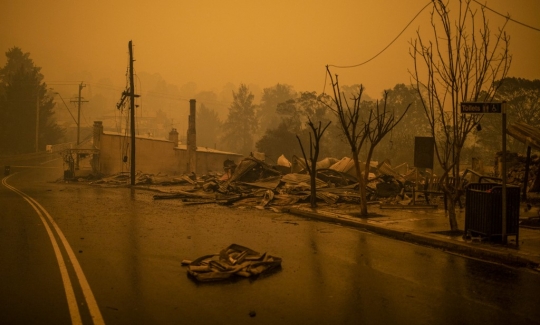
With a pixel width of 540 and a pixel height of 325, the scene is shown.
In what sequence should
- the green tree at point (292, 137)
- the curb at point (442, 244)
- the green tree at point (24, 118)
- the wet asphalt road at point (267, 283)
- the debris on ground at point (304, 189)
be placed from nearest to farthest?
the wet asphalt road at point (267, 283)
the curb at point (442, 244)
the debris on ground at point (304, 189)
the green tree at point (292, 137)
the green tree at point (24, 118)

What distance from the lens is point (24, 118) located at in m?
84.1

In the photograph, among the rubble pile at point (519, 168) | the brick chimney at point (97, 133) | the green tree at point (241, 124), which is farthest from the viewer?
the green tree at point (241, 124)

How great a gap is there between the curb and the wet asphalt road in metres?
Answer: 0.52

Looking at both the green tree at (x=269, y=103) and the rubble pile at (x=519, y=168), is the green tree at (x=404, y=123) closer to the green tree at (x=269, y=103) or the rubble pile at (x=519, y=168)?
the rubble pile at (x=519, y=168)

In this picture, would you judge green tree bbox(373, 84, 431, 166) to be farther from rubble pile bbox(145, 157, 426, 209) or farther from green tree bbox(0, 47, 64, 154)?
green tree bbox(0, 47, 64, 154)

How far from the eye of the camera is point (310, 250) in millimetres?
9672

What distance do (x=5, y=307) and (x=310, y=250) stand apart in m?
5.61

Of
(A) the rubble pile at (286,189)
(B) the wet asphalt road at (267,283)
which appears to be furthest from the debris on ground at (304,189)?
(B) the wet asphalt road at (267,283)

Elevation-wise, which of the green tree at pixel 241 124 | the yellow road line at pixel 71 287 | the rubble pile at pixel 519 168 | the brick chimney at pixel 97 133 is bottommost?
the yellow road line at pixel 71 287

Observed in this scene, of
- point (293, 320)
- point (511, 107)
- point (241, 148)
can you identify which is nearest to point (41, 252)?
point (293, 320)

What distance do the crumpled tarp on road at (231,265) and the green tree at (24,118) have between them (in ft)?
260

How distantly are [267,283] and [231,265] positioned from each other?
3.14 feet

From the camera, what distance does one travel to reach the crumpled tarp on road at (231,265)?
7.19m

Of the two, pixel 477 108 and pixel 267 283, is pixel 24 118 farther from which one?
pixel 267 283
